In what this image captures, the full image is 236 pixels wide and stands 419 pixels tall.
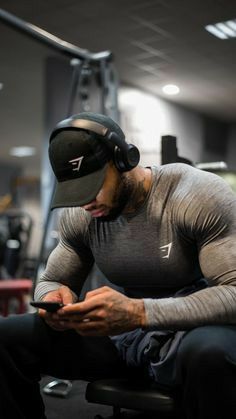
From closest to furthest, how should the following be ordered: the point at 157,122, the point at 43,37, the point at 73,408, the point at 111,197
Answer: the point at 111,197, the point at 73,408, the point at 43,37, the point at 157,122

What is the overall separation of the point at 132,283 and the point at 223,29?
14.1 feet

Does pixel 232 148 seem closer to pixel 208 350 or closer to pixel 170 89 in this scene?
pixel 170 89

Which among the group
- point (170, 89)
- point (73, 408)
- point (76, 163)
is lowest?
point (73, 408)

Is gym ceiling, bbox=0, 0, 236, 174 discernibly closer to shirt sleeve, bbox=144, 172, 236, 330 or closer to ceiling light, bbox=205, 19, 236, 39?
ceiling light, bbox=205, 19, 236, 39

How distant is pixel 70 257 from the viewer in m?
1.47

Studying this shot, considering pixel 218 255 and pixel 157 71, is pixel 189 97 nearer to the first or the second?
pixel 157 71

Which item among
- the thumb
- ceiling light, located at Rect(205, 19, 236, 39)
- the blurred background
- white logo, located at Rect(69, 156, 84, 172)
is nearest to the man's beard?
white logo, located at Rect(69, 156, 84, 172)

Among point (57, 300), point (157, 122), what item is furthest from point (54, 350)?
point (157, 122)

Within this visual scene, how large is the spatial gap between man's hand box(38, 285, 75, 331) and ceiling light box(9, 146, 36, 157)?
1088cm

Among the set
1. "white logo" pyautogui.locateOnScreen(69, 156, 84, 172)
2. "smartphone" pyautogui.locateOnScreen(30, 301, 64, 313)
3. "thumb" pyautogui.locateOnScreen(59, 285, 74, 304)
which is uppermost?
"white logo" pyautogui.locateOnScreen(69, 156, 84, 172)

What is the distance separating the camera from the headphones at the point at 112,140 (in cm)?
124

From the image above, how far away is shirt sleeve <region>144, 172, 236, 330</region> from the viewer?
44.1 inches

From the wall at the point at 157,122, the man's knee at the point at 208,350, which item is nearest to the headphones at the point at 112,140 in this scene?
the man's knee at the point at 208,350

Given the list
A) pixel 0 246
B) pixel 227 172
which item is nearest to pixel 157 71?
pixel 0 246
